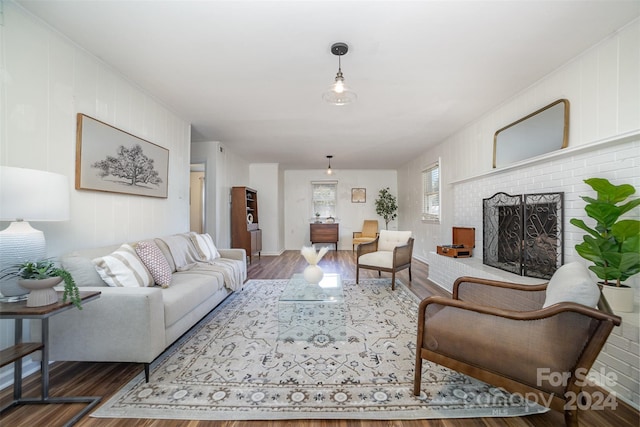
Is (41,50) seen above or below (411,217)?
above

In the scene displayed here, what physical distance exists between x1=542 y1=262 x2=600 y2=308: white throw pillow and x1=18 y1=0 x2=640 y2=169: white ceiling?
1689mm

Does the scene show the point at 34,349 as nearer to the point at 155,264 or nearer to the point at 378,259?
the point at 155,264

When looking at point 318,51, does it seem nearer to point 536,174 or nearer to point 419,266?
point 536,174

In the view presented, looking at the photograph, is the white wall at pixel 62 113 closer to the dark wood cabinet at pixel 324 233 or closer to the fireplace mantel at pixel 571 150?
the fireplace mantel at pixel 571 150

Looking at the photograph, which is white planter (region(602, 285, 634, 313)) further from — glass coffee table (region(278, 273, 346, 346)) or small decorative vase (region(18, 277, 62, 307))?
small decorative vase (region(18, 277, 62, 307))

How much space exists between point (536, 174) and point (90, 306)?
3.98 m

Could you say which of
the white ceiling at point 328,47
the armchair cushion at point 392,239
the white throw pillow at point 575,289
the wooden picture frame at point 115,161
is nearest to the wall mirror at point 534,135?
the white ceiling at point 328,47

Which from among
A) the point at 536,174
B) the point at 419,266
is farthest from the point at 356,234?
the point at 536,174

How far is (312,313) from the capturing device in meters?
2.38

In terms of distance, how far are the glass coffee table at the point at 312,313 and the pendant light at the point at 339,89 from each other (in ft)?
5.63

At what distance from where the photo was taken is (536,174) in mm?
2713

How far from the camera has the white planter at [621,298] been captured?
5.48 feet

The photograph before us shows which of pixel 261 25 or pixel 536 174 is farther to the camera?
pixel 536 174

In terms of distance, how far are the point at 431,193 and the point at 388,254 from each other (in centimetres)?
243
